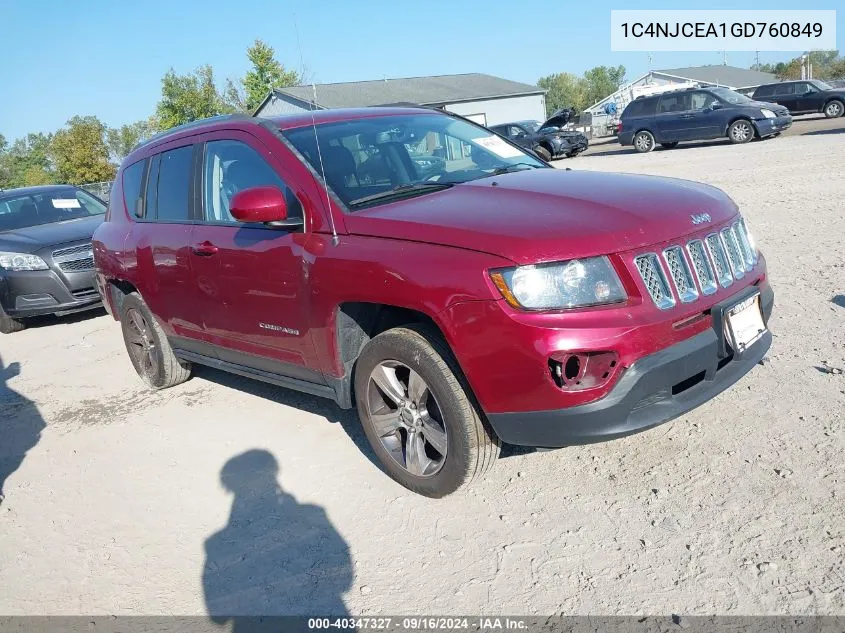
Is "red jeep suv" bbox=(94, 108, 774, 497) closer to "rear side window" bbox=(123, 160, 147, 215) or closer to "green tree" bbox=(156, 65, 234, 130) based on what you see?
"rear side window" bbox=(123, 160, 147, 215)

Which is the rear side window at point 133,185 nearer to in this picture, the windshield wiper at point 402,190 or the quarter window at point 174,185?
the quarter window at point 174,185

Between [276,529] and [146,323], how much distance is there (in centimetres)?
267

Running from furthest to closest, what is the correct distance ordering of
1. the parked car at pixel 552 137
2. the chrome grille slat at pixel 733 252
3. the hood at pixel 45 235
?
1. the parked car at pixel 552 137
2. the hood at pixel 45 235
3. the chrome grille slat at pixel 733 252

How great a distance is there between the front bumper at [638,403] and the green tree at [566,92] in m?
101

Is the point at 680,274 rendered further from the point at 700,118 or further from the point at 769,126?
the point at 700,118

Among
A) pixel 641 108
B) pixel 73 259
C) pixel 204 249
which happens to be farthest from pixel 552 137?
pixel 204 249

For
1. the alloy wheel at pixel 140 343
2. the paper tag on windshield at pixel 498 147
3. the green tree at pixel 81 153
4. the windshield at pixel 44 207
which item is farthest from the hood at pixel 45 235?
the green tree at pixel 81 153

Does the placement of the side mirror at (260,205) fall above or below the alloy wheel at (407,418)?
above

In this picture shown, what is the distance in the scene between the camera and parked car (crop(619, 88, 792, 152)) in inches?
775

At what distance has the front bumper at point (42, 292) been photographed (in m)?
8.41

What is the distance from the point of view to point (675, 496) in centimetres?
315

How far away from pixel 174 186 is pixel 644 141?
19978 mm

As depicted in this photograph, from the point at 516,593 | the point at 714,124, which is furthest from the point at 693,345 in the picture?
the point at 714,124

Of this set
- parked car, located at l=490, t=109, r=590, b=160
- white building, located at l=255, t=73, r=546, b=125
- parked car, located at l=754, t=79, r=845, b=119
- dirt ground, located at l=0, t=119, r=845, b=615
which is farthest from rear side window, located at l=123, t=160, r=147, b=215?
white building, located at l=255, t=73, r=546, b=125
